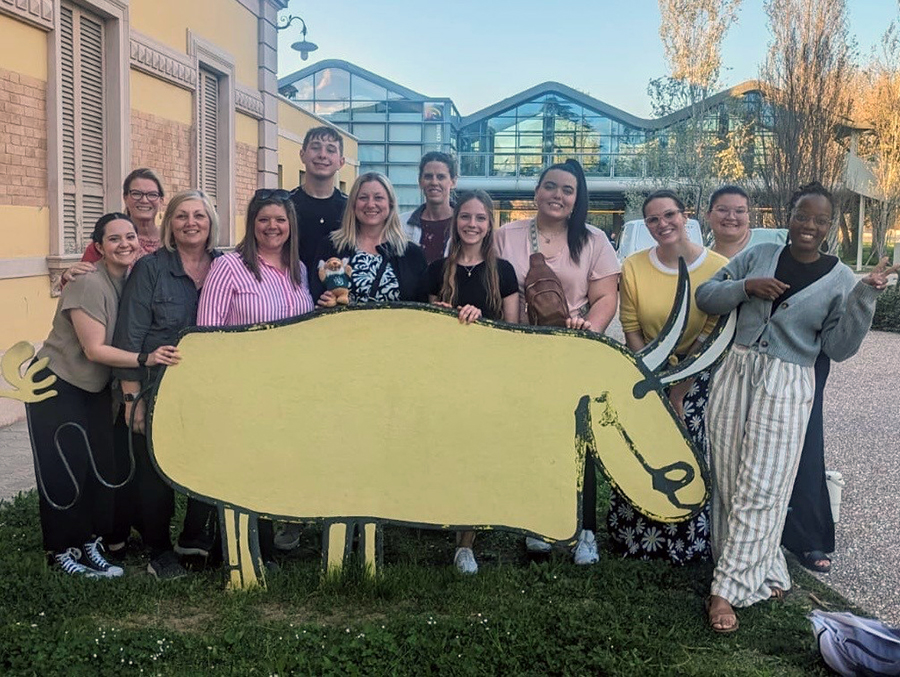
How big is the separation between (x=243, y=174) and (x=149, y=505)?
32.0ft

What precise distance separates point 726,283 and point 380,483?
1.75 metres

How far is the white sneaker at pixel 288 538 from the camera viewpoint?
439 cm

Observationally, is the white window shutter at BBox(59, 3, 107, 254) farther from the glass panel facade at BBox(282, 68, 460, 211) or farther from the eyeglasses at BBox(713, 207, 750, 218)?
the glass panel facade at BBox(282, 68, 460, 211)

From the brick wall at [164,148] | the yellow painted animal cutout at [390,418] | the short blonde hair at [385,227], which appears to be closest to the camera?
the yellow painted animal cutout at [390,418]

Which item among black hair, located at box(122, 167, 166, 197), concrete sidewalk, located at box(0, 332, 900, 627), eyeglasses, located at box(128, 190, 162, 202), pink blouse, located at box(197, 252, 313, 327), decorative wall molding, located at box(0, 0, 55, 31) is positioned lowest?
concrete sidewalk, located at box(0, 332, 900, 627)

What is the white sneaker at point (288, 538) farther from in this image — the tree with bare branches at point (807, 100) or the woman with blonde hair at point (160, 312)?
the tree with bare branches at point (807, 100)

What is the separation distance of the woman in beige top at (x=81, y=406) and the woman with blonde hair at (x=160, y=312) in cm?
10

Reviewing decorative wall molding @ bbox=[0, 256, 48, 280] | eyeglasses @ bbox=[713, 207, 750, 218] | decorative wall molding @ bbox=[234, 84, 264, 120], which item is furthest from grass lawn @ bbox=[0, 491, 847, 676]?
decorative wall molding @ bbox=[234, 84, 264, 120]

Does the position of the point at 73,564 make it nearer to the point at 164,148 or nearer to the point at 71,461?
the point at 71,461

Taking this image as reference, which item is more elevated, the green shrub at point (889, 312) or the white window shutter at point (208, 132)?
the white window shutter at point (208, 132)

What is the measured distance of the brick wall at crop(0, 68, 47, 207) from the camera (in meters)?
6.96

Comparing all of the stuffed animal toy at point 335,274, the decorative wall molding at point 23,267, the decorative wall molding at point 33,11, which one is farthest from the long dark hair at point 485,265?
the decorative wall molding at point 33,11

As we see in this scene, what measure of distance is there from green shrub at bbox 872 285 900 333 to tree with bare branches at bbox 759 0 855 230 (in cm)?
332

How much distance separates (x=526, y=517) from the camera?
354 centimetres
